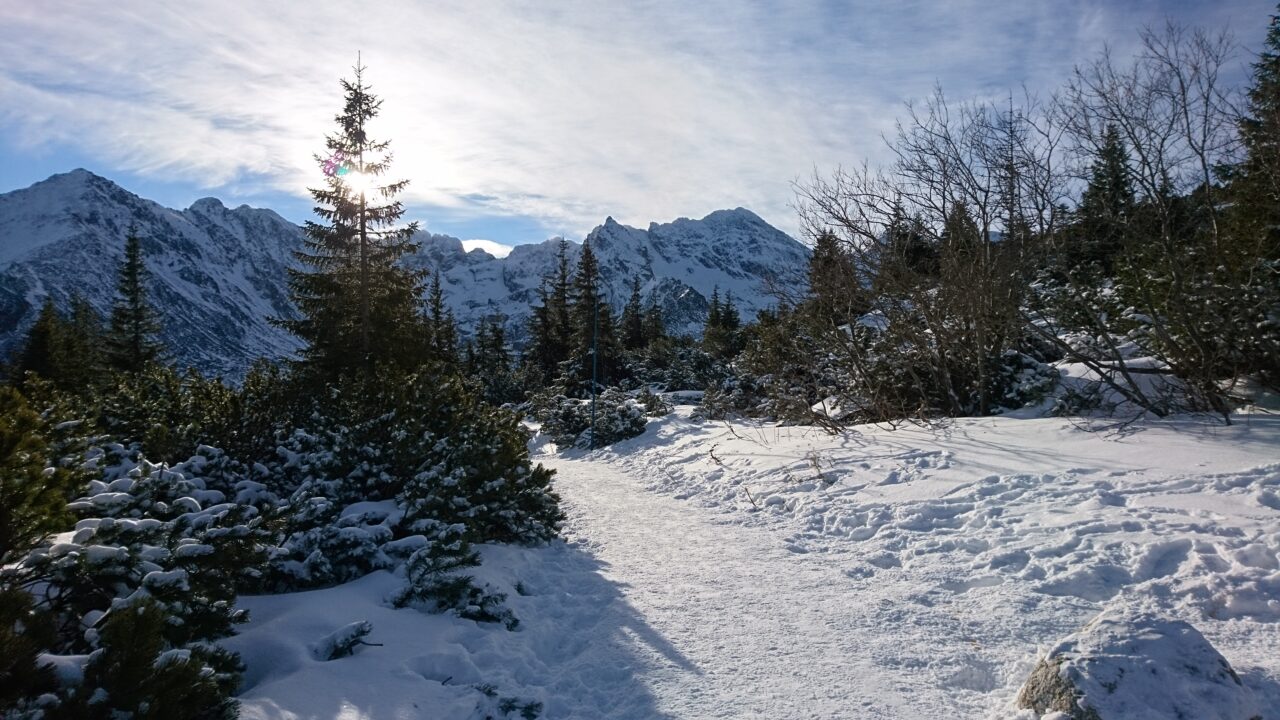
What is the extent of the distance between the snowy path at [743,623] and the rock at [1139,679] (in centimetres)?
66

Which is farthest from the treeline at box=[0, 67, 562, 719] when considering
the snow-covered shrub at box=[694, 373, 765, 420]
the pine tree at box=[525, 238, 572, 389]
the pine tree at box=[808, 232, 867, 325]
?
the pine tree at box=[525, 238, 572, 389]

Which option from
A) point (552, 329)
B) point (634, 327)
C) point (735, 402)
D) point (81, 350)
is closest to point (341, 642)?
point (735, 402)

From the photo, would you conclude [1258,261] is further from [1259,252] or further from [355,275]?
[355,275]

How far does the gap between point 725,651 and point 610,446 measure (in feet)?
47.5

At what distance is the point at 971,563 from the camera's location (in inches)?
218

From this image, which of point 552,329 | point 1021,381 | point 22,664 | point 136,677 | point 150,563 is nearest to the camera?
point 22,664

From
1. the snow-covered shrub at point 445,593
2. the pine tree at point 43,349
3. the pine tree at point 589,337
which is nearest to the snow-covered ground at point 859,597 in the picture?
the snow-covered shrub at point 445,593

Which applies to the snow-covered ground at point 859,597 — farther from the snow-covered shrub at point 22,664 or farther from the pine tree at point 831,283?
the pine tree at point 831,283

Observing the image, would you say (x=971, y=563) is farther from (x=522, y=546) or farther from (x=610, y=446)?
(x=610, y=446)

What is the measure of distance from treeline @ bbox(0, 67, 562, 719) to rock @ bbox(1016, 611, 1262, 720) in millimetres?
2786

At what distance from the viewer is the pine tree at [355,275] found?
1566 cm

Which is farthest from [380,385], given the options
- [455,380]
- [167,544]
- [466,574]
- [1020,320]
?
[1020,320]

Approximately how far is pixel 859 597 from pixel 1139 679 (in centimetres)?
224

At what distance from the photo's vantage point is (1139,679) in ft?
10.3
